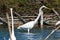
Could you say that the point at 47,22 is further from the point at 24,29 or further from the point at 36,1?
the point at 36,1

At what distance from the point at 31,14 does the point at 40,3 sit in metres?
2.58

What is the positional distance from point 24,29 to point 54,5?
7124 mm

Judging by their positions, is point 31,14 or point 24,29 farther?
point 31,14

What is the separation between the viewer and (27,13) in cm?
1911

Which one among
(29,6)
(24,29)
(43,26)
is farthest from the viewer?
(29,6)

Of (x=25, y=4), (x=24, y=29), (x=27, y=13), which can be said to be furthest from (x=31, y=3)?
(x=24, y=29)


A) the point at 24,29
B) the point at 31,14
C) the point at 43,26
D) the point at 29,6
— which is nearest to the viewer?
the point at 24,29

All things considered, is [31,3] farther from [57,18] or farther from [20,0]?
[57,18]

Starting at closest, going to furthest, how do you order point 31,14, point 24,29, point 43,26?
point 24,29 → point 43,26 → point 31,14

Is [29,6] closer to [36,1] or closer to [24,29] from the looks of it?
[36,1]

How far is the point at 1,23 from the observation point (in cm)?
1677

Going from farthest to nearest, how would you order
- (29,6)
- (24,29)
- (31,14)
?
(29,6) < (31,14) < (24,29)

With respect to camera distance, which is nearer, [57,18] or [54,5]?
[57,18]

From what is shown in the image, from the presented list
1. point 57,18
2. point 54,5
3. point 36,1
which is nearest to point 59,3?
point 54,5
